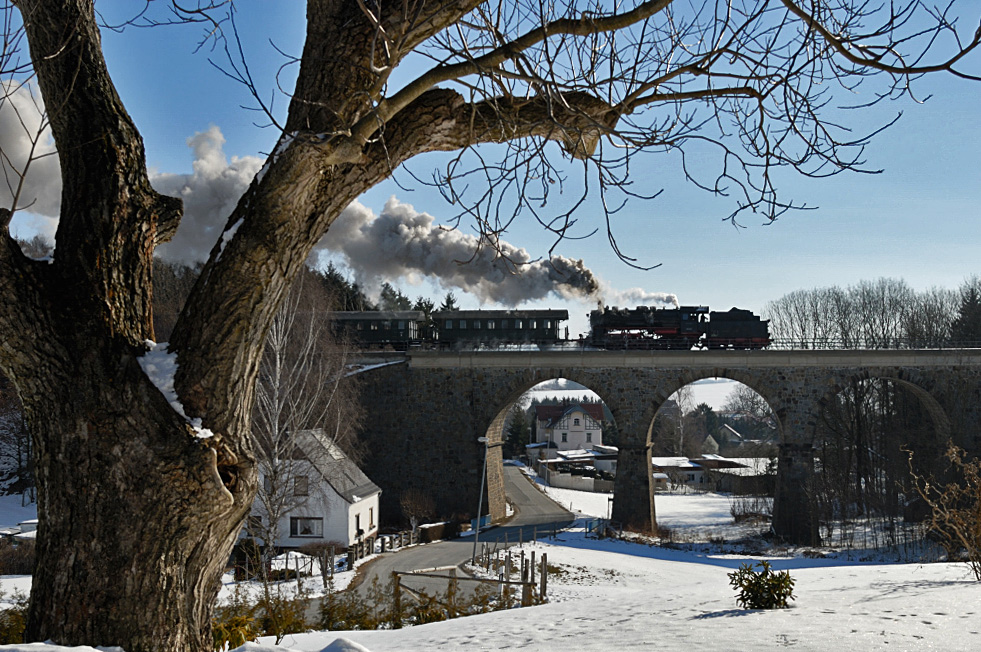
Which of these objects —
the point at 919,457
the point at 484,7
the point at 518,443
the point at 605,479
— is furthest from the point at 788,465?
the point at 518,443

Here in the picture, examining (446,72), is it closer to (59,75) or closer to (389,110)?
(389,110)

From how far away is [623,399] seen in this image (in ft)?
83.8

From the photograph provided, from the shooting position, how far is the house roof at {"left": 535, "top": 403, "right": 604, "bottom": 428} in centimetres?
6300

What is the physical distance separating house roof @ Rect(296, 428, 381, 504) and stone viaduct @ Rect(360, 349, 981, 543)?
121 inches

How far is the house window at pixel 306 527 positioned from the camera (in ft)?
66.6

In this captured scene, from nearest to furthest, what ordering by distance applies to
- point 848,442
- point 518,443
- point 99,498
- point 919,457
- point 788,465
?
point 99,498 < point 788,465 < point 919,457 < point 848,442 < point 518,443

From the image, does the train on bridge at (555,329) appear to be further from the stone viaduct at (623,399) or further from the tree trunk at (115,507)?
the tree trunk at (115,507)

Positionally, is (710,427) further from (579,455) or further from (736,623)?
(736,623)

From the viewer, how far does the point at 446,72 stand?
3.11 m

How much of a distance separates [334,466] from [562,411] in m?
47.8

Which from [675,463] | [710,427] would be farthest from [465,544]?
→ [710,427]

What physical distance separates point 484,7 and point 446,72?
41.0 inches

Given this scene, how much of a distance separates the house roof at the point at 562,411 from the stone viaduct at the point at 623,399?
36603mm

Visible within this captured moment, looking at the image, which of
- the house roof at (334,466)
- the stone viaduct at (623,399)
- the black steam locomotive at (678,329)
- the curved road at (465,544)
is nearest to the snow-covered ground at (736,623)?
the curved road at (465,544)
